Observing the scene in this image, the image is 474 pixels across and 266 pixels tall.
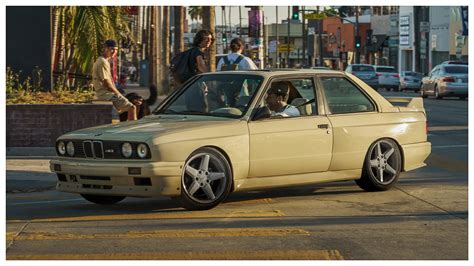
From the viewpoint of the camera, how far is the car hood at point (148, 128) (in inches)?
376

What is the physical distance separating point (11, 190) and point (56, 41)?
424 inches

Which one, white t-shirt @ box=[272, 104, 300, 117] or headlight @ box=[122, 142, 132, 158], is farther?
white t-shirt @ box=[272, 104, 300, 117]

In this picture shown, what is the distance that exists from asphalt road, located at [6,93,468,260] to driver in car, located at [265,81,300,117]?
2.95 ft

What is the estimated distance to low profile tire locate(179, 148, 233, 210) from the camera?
9531 mm

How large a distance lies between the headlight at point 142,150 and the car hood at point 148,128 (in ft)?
0.21

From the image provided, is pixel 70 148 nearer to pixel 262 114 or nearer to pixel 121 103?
pixel 262 114

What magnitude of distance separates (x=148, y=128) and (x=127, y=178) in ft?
2.05

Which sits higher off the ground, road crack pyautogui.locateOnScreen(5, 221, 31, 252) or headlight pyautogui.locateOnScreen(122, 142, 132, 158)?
headlight pyautogui.locateOnScreen(122, 142, 132, 158)

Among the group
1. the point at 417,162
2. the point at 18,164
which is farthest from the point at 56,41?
the point at 417,162

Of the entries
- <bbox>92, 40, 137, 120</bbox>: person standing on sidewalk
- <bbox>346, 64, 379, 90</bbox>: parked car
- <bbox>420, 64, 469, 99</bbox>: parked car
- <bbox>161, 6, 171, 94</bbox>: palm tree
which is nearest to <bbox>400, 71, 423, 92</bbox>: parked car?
<bbox>346, 64, 379, 90</bbox>: parked car

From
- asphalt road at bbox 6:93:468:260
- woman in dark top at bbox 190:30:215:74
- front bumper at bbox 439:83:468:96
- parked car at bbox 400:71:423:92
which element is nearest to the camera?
asphalt road at bbox 6:93:468:260

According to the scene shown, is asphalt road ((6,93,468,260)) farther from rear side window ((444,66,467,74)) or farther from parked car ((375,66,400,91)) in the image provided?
parked car ((375,66,400,91))

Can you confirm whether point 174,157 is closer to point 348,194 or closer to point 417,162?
point 348,194

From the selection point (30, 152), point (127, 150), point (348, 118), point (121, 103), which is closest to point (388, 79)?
point (30, 152)
